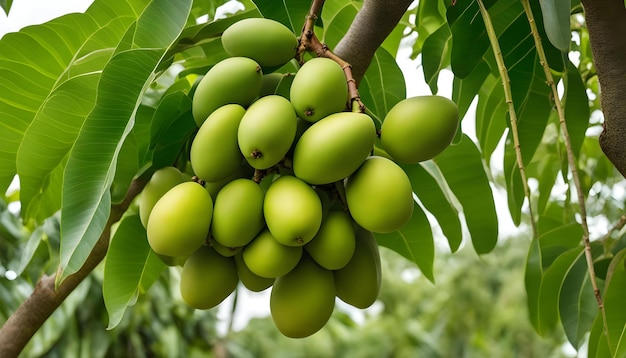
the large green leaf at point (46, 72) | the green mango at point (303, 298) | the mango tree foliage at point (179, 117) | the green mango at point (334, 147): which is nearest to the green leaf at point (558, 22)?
the mango tree foliage at point (179, 117)

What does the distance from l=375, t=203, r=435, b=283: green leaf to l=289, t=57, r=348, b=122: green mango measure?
0.84 feet

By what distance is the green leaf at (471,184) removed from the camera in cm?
78

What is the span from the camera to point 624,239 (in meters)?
0.88

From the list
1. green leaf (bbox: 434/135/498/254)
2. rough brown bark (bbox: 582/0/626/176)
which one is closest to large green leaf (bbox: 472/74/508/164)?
green leaf (bbox: 434/135/498/254)

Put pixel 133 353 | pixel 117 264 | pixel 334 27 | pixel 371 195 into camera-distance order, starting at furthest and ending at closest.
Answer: pixel 133 353
pixel 334 27
pixel 117 264
pixel 371 195

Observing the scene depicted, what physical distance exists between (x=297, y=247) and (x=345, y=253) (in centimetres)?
4

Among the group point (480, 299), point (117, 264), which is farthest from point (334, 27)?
point (480, 299)

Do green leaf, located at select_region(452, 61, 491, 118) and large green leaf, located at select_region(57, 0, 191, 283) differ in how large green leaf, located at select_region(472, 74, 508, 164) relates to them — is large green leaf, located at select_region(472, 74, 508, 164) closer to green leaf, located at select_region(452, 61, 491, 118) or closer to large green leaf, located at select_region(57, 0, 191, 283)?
green leaf, located at select_region(452, 61, 491, 118)

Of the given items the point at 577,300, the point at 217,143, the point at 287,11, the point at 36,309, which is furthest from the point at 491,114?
the point at 36,309

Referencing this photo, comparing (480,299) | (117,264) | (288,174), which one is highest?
(288,174)

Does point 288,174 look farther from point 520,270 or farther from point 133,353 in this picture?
point 520,270

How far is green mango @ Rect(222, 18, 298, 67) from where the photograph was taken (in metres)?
0.57

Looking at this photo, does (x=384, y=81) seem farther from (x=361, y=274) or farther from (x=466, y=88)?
(x=361, y=274)

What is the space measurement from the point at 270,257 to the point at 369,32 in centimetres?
26
